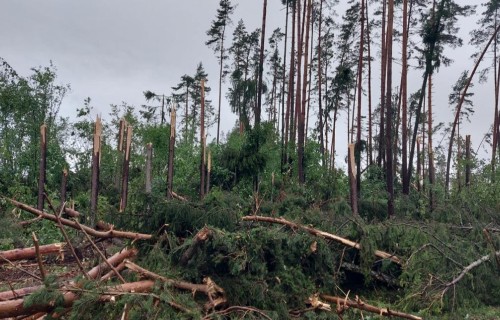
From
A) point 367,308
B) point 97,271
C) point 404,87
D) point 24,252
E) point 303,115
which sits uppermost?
point 404,87

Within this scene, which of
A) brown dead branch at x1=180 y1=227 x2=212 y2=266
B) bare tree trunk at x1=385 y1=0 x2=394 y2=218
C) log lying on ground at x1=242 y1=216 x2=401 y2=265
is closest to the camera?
brown dead branch at x1=180 y1=227 x2=212 y2=266

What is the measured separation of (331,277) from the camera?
5.88 meters

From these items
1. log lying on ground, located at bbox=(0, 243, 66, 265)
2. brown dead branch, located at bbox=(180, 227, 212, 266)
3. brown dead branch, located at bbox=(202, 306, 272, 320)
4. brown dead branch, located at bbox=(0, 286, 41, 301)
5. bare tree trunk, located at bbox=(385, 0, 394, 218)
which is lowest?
brown dead branch, located at bbox=(202, 306, 272, 320)

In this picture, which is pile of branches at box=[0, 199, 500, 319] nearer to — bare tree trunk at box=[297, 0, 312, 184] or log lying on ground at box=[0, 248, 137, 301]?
log lying on ground at box=[0, 248, 137, 301]

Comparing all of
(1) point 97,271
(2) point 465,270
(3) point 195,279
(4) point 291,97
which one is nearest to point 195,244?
(3) point 195,279

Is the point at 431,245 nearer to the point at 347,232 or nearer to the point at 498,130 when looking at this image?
the point at 347,232

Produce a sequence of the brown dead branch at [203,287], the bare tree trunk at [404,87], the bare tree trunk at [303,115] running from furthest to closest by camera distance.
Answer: the bare tree trunk at [303,115] < the bare tree trunk at [404,87] < the brown dead branch at [203,287]

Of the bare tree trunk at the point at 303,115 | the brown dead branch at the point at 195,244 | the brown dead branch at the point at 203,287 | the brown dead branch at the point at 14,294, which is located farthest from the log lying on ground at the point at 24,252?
the bare tree trunk at the point at 303,115

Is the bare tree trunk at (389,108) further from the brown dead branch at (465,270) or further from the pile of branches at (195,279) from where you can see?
the pile of branches at (195,279)

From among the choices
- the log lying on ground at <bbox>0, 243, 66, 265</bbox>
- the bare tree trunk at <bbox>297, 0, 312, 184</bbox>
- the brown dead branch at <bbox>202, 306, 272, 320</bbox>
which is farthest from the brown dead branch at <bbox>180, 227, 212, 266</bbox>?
the bare tree trunk at <bbox>297, 0, 312, 184</bbox>

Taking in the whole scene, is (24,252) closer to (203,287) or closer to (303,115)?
(203,287)

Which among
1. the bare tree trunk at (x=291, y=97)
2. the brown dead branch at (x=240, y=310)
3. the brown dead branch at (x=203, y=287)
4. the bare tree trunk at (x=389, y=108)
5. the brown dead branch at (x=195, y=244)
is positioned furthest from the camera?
the bare tree trunk at (x=291, y=97)

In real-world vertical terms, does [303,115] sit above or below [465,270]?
above

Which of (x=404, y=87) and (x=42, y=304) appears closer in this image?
(x=42, y=304)
